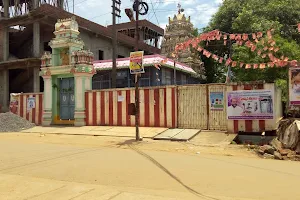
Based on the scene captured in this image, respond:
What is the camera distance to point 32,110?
2038 cm

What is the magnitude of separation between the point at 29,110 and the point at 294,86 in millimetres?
15754

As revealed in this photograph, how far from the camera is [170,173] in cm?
684

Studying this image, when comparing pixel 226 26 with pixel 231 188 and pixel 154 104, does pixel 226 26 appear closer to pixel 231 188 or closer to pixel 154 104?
pixel 154 104

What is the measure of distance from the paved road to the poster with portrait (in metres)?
4.96

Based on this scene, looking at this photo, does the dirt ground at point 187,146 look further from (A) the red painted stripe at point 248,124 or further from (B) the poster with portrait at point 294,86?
(B) the poster with portrait at point 294,86

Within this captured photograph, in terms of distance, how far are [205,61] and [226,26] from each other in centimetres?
599

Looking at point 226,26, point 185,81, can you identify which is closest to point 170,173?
point 185,81

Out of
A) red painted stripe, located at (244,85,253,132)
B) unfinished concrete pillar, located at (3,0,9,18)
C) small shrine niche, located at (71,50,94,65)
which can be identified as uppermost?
unfinished concrete pillar, located at (3,0,9,18)

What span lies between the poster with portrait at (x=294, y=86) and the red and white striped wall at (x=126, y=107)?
5285mm

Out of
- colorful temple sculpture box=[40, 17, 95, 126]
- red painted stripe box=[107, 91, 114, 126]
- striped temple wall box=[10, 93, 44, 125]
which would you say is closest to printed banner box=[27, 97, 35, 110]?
striped temple wall box=[10, 93, 44, 125]

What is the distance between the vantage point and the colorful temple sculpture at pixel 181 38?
31312mm

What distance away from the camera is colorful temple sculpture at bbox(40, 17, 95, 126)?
728 inches

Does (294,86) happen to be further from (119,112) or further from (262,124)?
(119,112)

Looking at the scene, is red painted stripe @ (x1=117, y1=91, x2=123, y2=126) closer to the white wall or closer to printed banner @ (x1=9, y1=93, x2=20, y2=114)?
printed banner @ (x1=9, y1=93, x2=20, y2=114)
